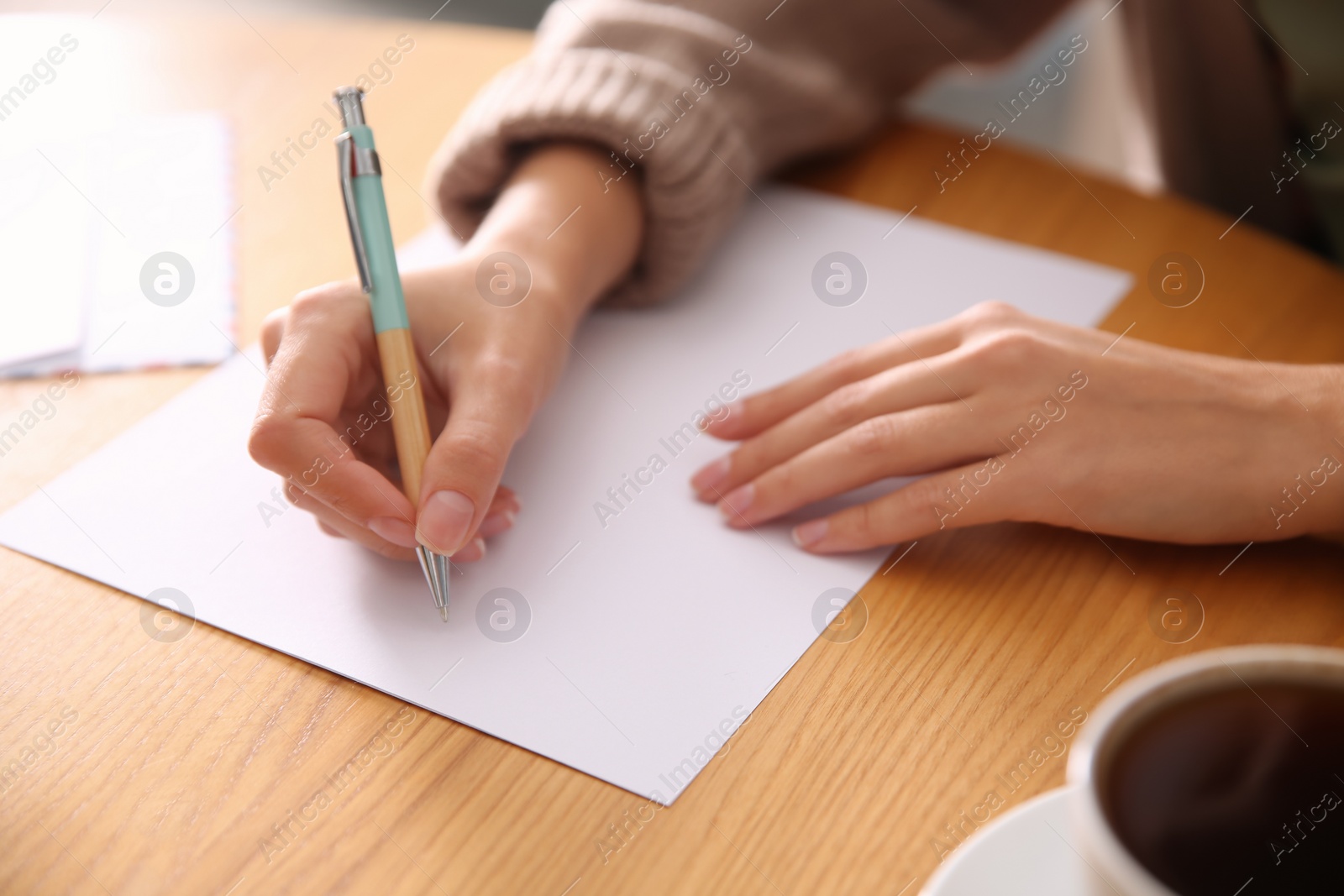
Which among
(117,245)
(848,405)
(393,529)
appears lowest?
(117,245)

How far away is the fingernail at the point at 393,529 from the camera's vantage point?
0.53 m

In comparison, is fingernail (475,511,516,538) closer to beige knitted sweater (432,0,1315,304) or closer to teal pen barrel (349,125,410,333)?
teal pen barrel (349,125,410,333)

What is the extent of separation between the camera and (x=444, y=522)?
0.52 m

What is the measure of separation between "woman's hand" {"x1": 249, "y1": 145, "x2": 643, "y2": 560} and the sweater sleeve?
54 millimetres

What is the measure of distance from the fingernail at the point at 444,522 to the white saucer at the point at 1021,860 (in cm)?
28

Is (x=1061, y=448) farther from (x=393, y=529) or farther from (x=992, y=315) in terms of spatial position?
A: (x=393, y=529)

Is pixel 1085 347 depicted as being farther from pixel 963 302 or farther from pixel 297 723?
pixel 297 723

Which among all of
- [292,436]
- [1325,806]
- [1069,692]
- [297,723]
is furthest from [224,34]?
[1325,806]

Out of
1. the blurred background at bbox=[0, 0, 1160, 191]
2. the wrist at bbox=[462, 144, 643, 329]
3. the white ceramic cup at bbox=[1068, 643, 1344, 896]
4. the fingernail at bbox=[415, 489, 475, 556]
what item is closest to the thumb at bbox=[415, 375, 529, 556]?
the fingernail at bbox=[415, 489, 475, 556]

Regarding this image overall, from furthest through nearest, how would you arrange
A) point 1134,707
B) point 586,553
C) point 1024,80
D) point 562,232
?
point 1024,80 < point 562,232 < point 586,553 < point 1134,707

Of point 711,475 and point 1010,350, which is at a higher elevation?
point 1010,350

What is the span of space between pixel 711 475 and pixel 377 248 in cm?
23

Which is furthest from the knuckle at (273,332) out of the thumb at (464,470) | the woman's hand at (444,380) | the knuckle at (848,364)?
the knuckle at (848,364)

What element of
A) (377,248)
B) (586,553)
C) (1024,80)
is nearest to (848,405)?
(586,553)
